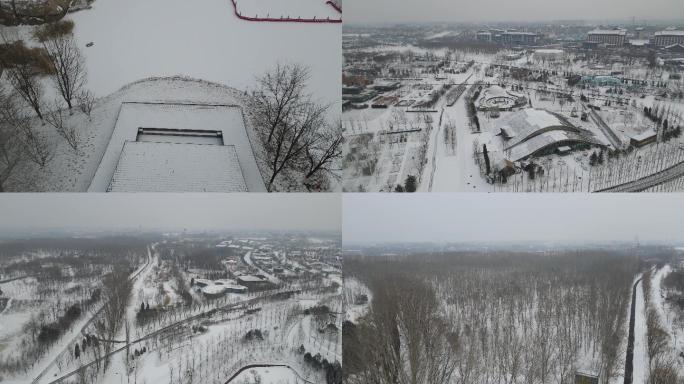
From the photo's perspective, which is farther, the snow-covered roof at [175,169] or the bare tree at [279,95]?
the bare tree at [279,95]

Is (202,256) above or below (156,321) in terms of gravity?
above

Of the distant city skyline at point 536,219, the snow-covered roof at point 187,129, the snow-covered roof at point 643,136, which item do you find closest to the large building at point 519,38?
the snow-covered roof at point 643,136

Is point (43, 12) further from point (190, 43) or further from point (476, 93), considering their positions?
point (476, 93)

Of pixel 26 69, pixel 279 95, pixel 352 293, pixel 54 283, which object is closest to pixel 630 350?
Answer: pixel 352 293

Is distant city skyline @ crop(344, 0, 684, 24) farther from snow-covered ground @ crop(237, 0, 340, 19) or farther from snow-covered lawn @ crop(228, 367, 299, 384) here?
snow-covered lawn @ crop(228, 367, 299, 384)

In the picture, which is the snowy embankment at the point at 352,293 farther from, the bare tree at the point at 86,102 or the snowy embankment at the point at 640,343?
the bare tree at the point at 86,102

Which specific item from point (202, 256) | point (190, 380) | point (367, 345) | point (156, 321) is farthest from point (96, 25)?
point (367, 345)
